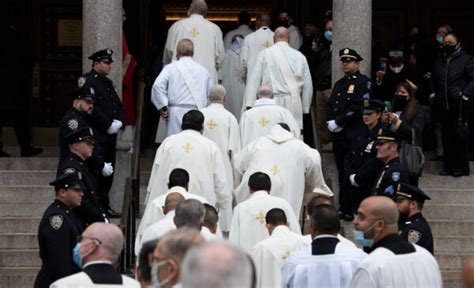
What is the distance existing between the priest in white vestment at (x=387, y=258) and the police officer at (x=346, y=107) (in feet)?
24.5

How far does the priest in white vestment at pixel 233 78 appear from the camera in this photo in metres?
19.5

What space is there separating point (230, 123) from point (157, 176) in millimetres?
1465

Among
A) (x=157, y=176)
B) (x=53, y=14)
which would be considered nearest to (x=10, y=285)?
(x=157, y=176)

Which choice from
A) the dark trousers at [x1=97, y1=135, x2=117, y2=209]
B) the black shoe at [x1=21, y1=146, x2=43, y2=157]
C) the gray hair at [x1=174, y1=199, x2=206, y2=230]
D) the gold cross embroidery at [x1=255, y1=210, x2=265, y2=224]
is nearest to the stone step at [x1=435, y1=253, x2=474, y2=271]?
the gold cross embroidery at [x1=255, y1=210, x2=265, y2=224]

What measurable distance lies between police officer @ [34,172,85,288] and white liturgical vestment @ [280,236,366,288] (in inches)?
86.6

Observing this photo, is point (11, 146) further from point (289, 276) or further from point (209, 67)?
point (289, 276)

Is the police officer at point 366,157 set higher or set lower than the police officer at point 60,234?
higher

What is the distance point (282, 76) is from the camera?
1794 cm

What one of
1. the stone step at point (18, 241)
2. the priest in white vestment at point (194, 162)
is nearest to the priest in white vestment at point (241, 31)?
the stone step at point (18, 241)

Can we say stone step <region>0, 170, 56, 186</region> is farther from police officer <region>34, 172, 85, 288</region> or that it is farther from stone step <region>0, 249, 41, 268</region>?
police officer <region>34, 172, 85, 288</region>

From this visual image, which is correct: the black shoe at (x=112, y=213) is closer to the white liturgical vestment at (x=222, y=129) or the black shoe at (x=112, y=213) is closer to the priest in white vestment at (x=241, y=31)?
the white liturgical vestment at (x=222, y=129)

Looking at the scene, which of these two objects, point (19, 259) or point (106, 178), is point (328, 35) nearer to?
point (106, 178)

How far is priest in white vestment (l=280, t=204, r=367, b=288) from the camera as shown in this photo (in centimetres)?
1017

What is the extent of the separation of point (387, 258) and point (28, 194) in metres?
9.14
